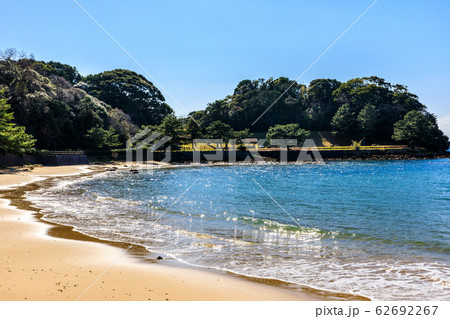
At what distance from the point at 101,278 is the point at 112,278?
201mm

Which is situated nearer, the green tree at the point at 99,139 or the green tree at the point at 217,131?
the green tree at the point at 99,139

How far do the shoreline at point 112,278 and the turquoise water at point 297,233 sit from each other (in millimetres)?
675

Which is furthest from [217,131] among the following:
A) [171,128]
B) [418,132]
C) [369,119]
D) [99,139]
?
[418,132]

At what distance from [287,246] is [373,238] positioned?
3.19 meters

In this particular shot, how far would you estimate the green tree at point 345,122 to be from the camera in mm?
94125

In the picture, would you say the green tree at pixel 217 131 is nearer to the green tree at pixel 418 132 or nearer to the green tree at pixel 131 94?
the green tree at pixel 131 94

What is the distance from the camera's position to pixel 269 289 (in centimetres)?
608

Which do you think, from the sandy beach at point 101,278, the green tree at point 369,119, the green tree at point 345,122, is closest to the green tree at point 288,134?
the green tree at point 345,122

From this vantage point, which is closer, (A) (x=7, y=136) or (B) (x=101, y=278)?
(B) (x=101, y=278)

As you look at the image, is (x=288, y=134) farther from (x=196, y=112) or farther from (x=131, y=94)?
(x=131, y=94)

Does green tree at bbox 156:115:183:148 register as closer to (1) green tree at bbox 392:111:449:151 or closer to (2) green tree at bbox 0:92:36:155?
(2) green tree at bbox 0:92:36:155

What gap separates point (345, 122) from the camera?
9444 centimetres

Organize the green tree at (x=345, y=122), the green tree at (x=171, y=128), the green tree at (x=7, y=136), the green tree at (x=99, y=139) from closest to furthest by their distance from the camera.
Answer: the green tree at (x=7, y=136) → the green tree at (x=99, y=139) → the green tree at (x=171, y=128) → the green tree at (x=345, y=122)
